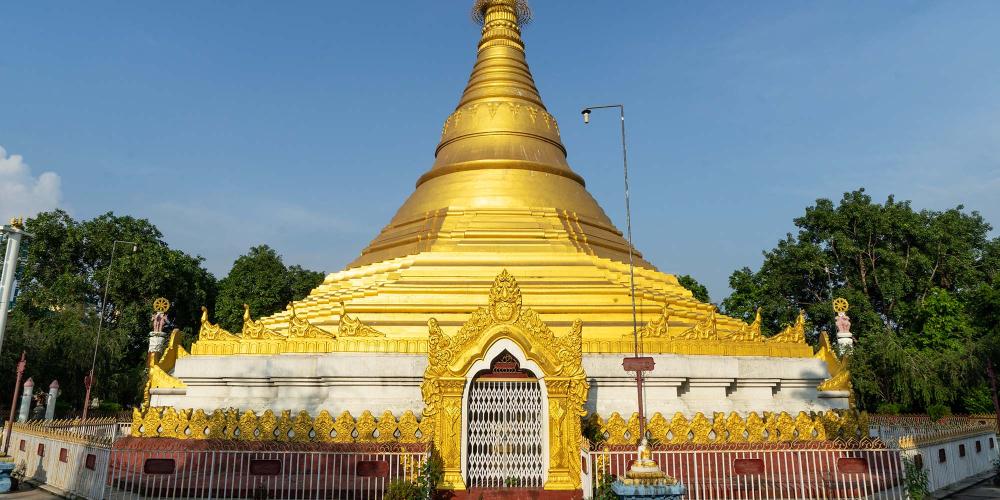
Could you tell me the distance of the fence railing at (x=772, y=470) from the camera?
10016 mm

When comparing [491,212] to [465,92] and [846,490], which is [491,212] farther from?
[846,490]

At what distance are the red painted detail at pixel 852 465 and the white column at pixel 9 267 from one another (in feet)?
44.3

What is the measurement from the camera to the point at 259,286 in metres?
41.1

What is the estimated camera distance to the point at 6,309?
980 centimetres

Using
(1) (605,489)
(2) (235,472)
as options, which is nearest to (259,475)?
(2) (235,472)

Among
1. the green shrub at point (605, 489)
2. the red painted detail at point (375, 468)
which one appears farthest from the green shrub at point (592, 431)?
the red painted detail at point (375, 468)

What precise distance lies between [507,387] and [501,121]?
12994mm

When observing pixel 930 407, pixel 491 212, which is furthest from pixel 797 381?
pixel 930 407

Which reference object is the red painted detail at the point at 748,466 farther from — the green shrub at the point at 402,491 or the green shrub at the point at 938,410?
the green shrub at the point at 938,410

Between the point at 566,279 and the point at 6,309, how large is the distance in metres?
11.5

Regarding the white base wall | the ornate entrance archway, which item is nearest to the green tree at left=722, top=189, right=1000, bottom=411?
the white base wall

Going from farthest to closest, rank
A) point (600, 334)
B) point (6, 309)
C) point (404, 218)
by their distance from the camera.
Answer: point (404, 218) → point (600, 334) → point (6, 309)

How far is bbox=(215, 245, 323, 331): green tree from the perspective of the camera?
1609 inches

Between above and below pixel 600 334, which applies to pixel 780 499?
below
